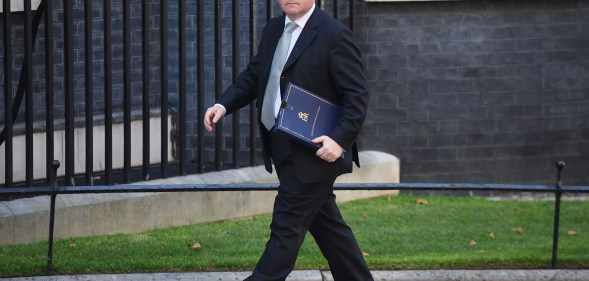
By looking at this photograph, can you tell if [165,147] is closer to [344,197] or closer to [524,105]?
[344,197]

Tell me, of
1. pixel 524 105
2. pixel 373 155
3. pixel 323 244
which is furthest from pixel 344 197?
pixel 323 244

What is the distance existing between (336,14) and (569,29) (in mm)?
2713

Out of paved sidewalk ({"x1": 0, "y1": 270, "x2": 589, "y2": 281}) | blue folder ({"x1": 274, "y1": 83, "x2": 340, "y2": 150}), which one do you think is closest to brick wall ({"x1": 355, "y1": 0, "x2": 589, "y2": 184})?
paved sidewalk ({"x1": 0, "y1": 270, "x2": 589, "y2": 281})

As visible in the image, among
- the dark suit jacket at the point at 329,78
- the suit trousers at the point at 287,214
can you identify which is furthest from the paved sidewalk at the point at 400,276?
the dark suit jacket at the point at 329,78

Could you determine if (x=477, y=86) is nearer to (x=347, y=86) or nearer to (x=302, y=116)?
(x=347, y=86)

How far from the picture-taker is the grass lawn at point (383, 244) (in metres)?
8.33

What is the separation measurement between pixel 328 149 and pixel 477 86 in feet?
19.0

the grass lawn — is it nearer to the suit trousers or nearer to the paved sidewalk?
the paved sidewalk

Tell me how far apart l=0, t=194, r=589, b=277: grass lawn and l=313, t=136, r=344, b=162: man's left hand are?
195cm

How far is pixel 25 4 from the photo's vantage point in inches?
350

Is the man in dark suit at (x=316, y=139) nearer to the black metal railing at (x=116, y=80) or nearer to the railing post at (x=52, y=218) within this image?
the railing post at (x=52, y=218)

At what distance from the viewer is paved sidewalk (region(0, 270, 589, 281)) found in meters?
7.96

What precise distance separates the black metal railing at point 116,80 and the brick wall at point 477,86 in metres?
0.67

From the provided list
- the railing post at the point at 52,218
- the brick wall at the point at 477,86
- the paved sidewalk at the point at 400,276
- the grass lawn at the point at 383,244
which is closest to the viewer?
the railing post at the point at 52,218
